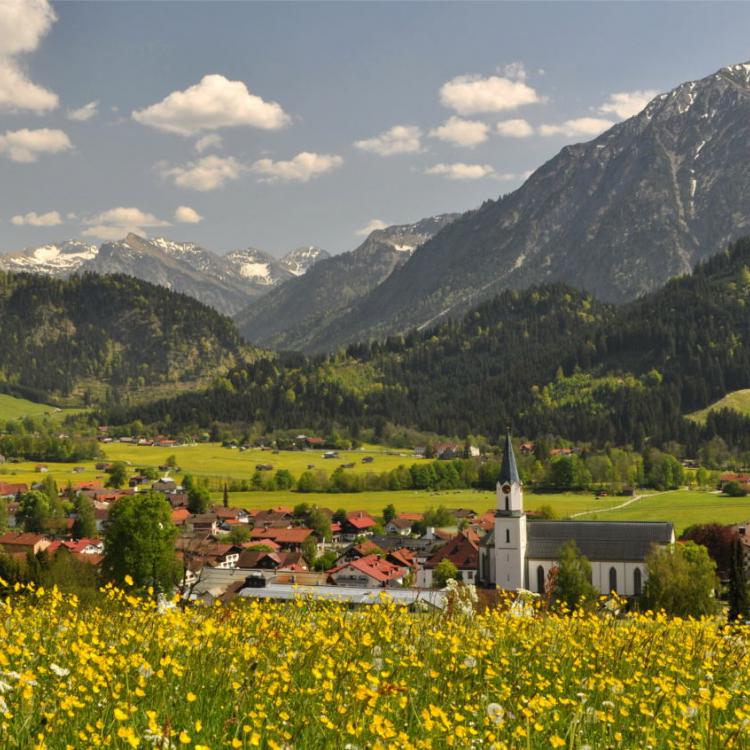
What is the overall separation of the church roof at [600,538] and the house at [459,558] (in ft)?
27.5

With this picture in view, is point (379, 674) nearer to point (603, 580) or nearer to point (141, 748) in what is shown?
point (141, 748)

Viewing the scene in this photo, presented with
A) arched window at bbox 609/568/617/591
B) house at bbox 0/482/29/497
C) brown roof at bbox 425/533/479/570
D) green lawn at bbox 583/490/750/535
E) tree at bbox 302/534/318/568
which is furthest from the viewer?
house at bbox 0/482/29/497

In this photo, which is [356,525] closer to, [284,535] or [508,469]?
[284,535]

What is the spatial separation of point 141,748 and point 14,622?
5572 millimetres

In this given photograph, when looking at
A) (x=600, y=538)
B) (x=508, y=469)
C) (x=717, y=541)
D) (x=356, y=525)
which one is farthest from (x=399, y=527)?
(x=717, y=541)

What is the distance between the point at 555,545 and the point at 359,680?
80.2 metres

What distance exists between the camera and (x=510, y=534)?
3393 inches

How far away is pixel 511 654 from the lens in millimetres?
12789

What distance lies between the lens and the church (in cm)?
8506

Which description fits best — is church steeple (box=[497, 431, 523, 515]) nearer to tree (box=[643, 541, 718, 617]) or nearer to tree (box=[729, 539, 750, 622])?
tree (box=[643, 541, 718, 617])

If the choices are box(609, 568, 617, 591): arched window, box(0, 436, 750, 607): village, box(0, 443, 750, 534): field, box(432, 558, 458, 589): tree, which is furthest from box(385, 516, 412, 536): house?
box(609, 568, 617, 591): arched window

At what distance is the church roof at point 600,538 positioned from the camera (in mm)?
85012

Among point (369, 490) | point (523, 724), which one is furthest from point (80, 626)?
point (369, 490)

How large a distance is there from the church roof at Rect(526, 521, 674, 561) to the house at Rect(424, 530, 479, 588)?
8369 mm
